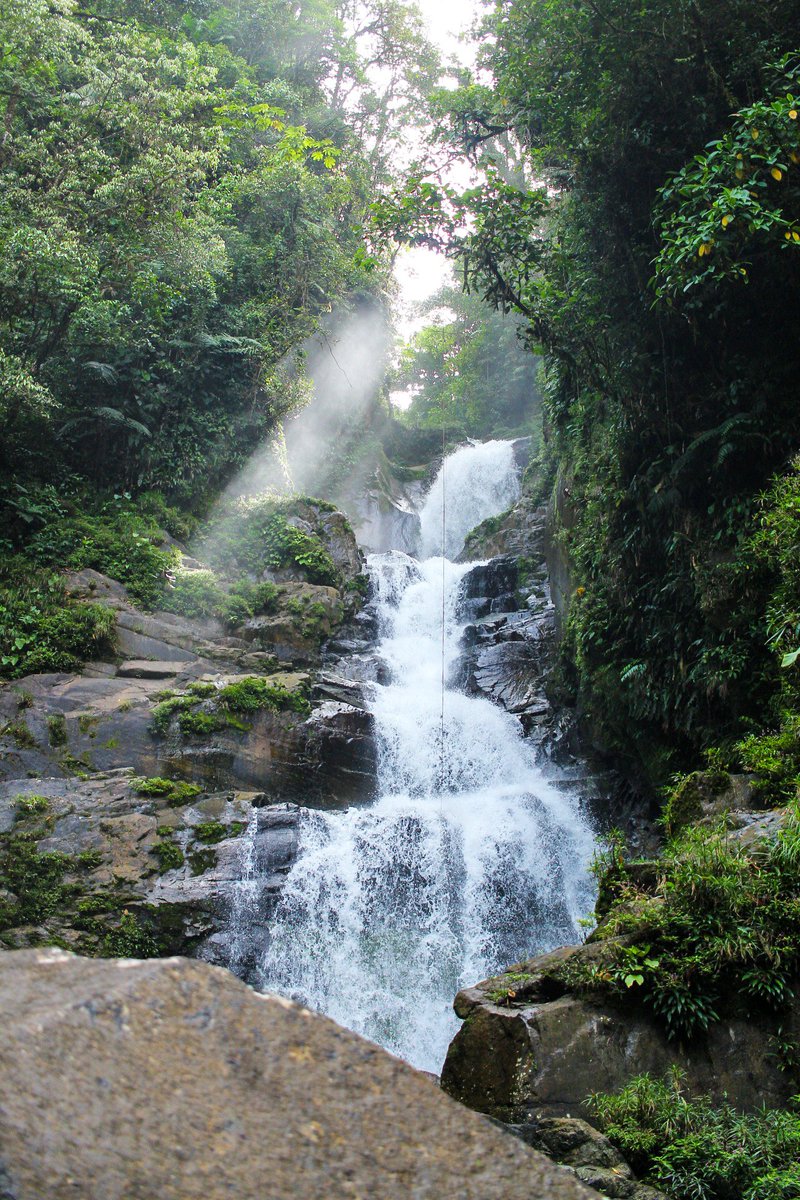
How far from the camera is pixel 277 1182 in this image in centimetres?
168

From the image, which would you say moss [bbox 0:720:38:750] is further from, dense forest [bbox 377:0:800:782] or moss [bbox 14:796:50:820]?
dense forest [bbox 377:0:800:782]

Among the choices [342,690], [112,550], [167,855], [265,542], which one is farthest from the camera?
[265,542]

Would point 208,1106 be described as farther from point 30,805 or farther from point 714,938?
point 30,805

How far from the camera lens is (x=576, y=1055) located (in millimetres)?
5707

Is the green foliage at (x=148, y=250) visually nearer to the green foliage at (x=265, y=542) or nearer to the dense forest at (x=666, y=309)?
the green foliage at (x=265, y=542)

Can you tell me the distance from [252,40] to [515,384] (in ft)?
49.6

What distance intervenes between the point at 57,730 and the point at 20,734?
467 millimetres

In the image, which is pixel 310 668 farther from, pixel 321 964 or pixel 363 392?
pixel 363 392

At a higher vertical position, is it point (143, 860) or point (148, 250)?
A: point (148, 250)

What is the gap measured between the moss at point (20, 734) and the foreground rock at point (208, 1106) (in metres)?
9.40

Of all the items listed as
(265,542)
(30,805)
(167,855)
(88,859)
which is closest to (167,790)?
(167,855)

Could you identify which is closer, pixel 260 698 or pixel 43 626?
pixel 43 626

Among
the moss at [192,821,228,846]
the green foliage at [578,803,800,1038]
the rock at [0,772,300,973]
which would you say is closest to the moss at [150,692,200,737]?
the rock at [0,772,300,973]

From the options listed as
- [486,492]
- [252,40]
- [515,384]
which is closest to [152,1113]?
[486,492]
